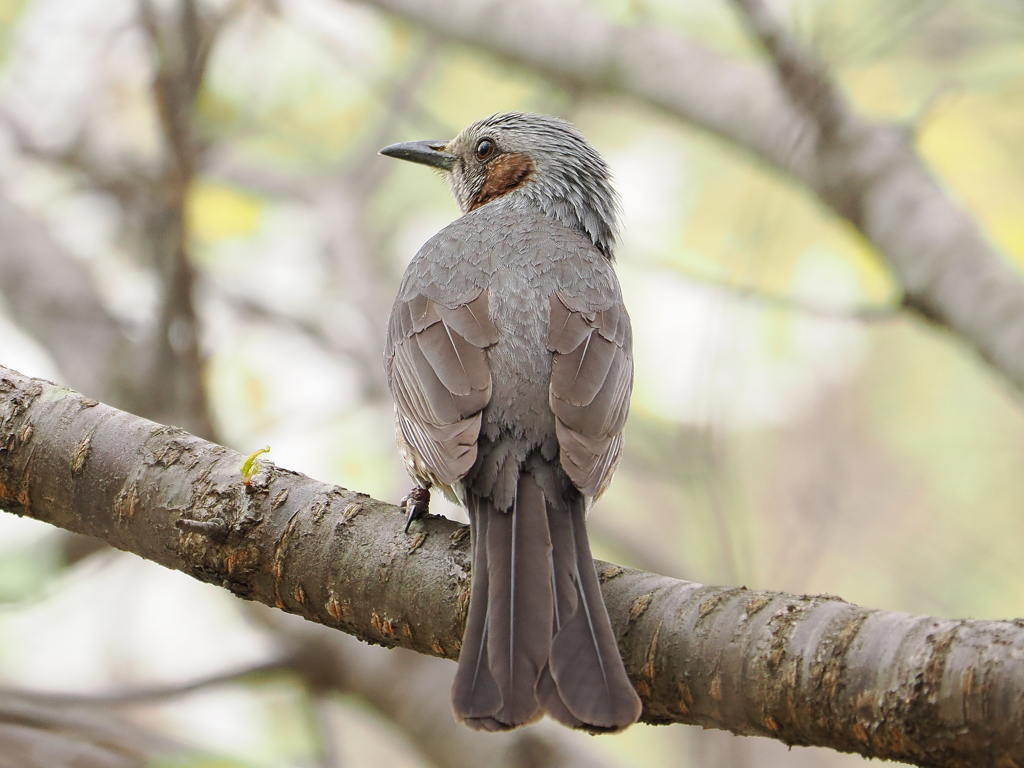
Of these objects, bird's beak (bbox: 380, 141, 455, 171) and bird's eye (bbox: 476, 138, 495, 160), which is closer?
bird's eye (bbox: 476, 138, 495, 160)

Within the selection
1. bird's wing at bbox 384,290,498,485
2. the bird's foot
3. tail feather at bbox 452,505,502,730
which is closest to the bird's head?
bird's wing at bbox 384,290,498,485

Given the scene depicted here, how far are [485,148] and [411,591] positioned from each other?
3159 millimetres

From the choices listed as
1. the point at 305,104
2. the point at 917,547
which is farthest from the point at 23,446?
the point at 917,547

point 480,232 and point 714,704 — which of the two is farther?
point 480,232

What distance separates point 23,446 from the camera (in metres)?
2.64

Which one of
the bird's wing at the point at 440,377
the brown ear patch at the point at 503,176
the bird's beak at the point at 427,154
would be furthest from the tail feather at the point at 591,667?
the bird's beak at the point at 427,154

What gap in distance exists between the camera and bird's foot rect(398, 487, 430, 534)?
8.82 ft

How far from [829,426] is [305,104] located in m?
5.68

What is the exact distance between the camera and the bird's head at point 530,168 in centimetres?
476

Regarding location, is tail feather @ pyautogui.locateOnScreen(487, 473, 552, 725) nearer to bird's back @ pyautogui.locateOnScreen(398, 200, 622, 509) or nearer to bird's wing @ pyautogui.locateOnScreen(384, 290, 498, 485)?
bird's back @ pyautogui.locateOnScreen(398, 200, 622, 509)

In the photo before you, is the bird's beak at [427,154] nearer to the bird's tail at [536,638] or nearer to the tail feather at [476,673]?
the bird's tail at [536,638]

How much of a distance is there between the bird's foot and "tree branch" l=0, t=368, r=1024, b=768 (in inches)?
1.3

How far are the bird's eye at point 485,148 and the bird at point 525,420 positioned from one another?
1.33 ft

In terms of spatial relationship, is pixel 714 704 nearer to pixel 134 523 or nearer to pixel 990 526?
pixel 134 523
